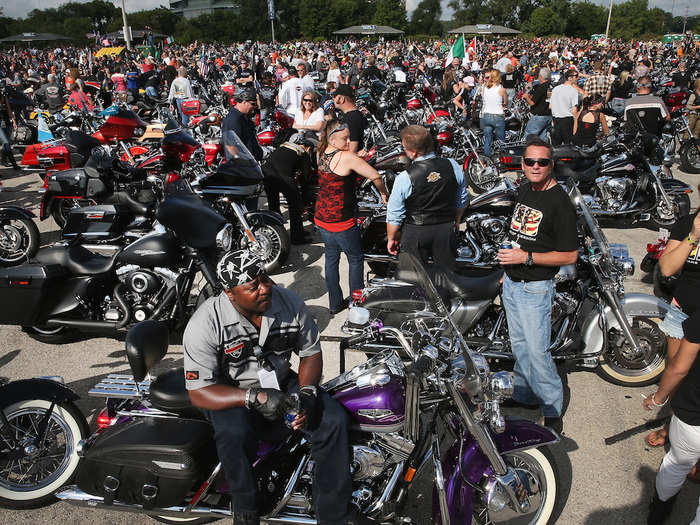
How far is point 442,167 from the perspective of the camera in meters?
4.44


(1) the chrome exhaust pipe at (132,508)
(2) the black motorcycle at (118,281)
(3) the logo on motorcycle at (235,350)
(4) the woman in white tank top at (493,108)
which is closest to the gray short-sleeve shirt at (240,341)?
(3) the logo on motorcycle at (235,350)

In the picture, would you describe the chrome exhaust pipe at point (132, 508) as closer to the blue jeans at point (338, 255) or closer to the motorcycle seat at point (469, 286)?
the motorcycle seat at point (469, 286)

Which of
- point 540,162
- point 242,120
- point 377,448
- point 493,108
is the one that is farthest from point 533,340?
point 493,108

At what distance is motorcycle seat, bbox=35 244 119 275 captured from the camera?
461cm

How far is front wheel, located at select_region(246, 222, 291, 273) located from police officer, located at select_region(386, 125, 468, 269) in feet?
6.39

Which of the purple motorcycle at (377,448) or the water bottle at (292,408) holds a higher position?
the water bottle at (292,408)

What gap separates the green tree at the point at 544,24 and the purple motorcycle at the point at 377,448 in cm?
7566

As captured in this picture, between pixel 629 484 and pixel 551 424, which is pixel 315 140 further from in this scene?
pixel 629 484

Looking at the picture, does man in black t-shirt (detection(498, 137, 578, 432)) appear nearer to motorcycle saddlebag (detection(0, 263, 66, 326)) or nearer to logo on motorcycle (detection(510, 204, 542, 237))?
logo on motorcycle (detection(510, 204, 542, 237))

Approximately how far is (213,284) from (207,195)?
5.74 feet

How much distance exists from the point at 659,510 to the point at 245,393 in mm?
2329

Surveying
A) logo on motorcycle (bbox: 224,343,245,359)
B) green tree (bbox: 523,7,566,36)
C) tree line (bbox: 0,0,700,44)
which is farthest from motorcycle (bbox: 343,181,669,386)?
green tree (bbox: 523,7,566,36)

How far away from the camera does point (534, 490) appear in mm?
2762

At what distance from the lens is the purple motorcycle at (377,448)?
2412 millimetres
